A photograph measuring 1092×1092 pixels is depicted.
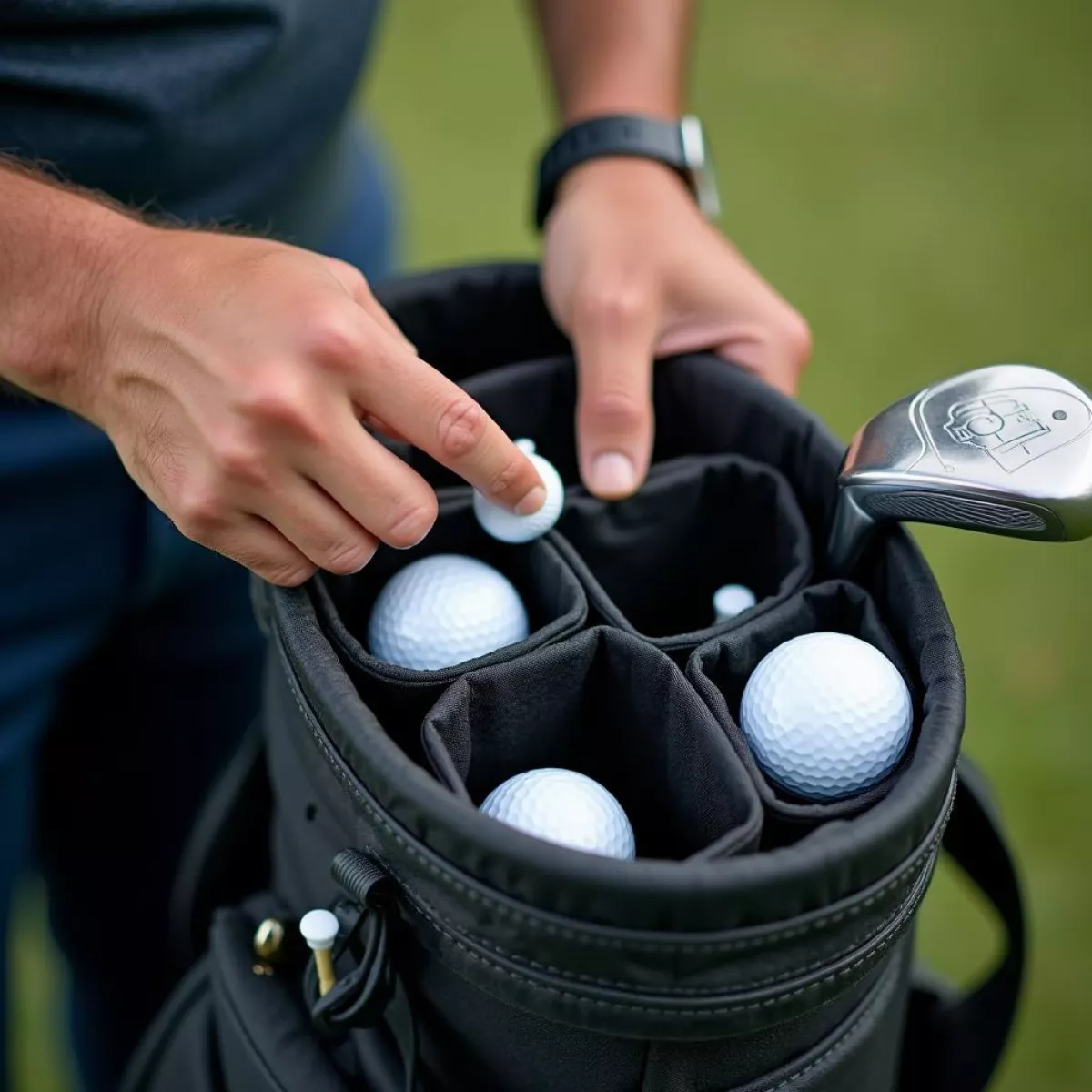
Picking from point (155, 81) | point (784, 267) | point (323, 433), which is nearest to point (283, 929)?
point (323, 433)

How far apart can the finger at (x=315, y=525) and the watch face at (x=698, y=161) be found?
53cm

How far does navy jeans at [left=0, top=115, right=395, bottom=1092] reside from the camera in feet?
3.37

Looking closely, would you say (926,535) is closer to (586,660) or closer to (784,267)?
(784,267)

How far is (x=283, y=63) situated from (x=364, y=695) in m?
0.54

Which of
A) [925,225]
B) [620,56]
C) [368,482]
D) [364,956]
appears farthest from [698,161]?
[925,225]

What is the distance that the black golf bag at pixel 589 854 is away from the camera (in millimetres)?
617

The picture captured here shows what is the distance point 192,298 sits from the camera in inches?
30.0

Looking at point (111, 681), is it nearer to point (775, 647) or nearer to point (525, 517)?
point (525, 517)

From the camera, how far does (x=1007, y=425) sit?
769 millimetres

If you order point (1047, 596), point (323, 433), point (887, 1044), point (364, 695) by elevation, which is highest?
point (323, 433)

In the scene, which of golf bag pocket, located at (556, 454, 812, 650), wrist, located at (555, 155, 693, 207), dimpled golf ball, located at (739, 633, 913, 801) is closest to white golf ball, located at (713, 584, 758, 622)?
golf bag pocket, located at (556, 454, 812, 650)

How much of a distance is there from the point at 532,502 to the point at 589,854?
12.2 inches

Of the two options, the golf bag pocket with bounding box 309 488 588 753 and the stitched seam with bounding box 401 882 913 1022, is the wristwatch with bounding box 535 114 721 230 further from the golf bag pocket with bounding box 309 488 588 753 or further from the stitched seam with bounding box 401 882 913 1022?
the stitched seam with bounding box 401 882 913 1022

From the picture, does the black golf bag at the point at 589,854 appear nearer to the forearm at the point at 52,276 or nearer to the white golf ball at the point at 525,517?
the white golf ball at the point at 525,517
